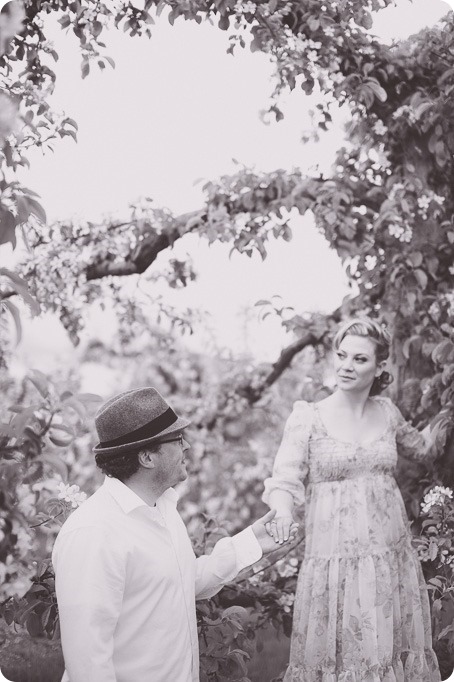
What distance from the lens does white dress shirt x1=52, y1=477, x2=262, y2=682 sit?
1.72 meters

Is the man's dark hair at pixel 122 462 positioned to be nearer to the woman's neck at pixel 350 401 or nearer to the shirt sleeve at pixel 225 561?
the shirt sleeve at pixel 225 561

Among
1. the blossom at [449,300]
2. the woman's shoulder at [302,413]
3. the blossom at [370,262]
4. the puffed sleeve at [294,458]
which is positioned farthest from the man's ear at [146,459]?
the blossom at [370,262]

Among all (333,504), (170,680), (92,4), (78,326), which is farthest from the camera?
A: (78,326)

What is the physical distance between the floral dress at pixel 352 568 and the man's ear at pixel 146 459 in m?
0.61

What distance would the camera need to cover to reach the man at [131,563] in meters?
1.72

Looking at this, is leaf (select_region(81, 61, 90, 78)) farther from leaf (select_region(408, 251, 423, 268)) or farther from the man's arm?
the man's arm

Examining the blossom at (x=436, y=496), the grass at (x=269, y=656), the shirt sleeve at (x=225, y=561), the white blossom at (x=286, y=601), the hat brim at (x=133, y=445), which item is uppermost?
the hat brim at (x=133, y=445)

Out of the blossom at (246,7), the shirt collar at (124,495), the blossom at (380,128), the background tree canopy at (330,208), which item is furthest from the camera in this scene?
the blossom at (380,128)

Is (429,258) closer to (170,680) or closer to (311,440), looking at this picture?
(311,440)

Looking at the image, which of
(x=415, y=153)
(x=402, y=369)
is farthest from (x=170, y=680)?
(x=415, y=153)

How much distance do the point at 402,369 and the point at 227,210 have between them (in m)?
0.96

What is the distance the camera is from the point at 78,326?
11.5 feet

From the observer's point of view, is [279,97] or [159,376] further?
[159,376]

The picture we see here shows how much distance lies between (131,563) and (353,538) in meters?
0.89
